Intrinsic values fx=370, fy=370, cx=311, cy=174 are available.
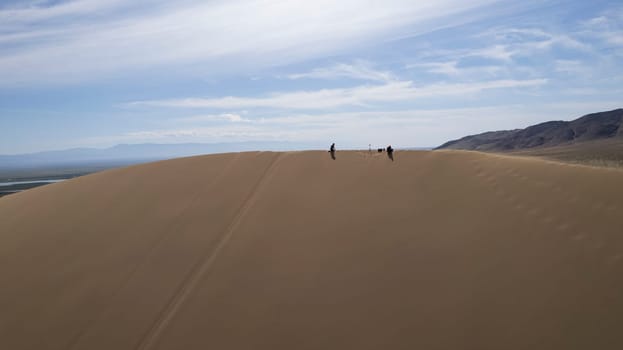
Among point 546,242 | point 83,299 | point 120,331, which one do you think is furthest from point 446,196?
point 83,299

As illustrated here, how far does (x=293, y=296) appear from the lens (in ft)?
19.6

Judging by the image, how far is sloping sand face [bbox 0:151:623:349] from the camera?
5.30m

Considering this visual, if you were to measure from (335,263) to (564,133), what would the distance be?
111341 mm

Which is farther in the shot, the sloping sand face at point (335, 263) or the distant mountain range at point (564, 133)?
the distant mountain range at point (564, 133)

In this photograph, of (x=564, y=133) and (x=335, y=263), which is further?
(x=564, y=133)

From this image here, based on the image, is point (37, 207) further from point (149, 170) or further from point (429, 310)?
point (429, 310)

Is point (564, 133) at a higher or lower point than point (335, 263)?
higher

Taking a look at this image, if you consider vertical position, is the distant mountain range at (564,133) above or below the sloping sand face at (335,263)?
above

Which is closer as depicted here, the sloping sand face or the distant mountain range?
the sloping sand face

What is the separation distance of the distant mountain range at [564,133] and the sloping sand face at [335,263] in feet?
280

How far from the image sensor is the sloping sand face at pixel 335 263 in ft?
17.4

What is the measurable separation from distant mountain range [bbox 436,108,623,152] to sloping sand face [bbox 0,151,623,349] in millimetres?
85393

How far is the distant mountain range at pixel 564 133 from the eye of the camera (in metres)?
87.6

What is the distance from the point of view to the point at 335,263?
6.56 meters
